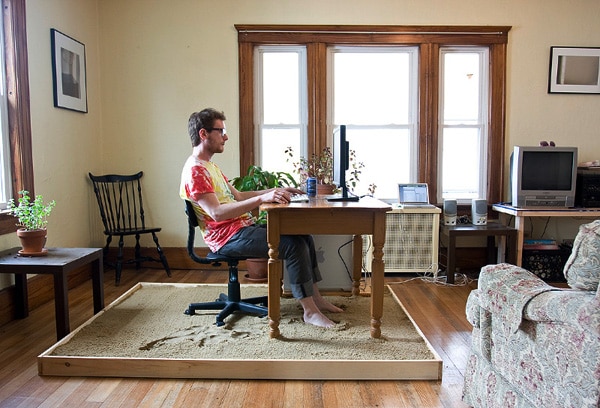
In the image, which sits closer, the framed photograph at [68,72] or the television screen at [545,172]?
the framed photograph at [68,72]

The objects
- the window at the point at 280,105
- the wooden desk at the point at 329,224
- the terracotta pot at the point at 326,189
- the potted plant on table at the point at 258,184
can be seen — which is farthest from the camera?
the window at the point at 280,105

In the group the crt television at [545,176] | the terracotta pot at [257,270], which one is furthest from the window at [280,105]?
the crt television at [545,176]

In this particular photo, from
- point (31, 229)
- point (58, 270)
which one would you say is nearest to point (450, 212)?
point (58, 270)

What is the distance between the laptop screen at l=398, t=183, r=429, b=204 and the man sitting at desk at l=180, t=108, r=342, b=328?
1.79 meters

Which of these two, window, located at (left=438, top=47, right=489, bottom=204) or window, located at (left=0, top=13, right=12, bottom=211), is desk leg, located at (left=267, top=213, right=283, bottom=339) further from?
window, located at (left=438, top=47, right=489, bottom=204)

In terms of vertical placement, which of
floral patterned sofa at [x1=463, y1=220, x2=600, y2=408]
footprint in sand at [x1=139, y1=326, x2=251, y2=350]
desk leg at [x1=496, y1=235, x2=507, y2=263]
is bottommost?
footprint in sand at [x1=139, y1=326, x2=251, y2=350]

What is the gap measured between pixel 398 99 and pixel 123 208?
109 inches

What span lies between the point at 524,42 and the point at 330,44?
1774 millimetres

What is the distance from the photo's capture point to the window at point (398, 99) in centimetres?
436

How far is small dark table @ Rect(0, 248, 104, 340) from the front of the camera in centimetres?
253

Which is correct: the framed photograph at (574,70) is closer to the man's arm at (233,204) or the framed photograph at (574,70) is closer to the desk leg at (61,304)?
the man's arm at (233,204)

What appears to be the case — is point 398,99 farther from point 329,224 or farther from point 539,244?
point 329,224

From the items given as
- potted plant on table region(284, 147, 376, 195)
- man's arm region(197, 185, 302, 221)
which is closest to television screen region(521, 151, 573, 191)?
potted plant on table region(284, 147, 376, 195)

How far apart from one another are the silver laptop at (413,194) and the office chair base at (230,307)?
1780mm
